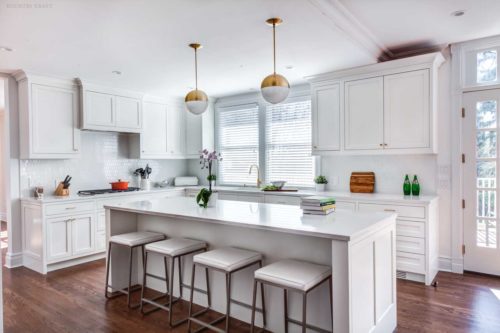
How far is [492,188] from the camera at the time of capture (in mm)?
3748

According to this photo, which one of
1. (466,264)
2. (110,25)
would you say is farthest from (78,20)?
(466,264)

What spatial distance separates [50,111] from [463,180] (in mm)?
5283

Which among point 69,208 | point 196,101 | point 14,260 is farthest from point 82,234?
point 196,101

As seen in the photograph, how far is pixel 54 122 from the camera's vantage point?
4492mm

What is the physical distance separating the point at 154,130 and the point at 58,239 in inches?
91.5

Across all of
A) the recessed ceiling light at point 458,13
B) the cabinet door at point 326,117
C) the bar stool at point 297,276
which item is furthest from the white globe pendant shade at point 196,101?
the recessed ceiling light at point 458,13

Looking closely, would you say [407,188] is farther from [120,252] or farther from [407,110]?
[120,252]

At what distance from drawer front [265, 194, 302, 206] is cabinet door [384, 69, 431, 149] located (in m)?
1.38

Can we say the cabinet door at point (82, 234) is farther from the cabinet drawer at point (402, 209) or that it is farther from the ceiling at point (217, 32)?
the cabinet drawer at point (402, 209)

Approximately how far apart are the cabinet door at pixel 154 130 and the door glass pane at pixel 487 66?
185 inches

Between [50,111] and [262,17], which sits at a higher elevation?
[262,17]

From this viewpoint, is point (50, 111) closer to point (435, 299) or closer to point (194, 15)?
point (194, 15)

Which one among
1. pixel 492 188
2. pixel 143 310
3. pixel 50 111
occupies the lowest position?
pixel 143 310

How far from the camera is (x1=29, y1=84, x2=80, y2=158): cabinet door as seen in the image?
4.30 m
